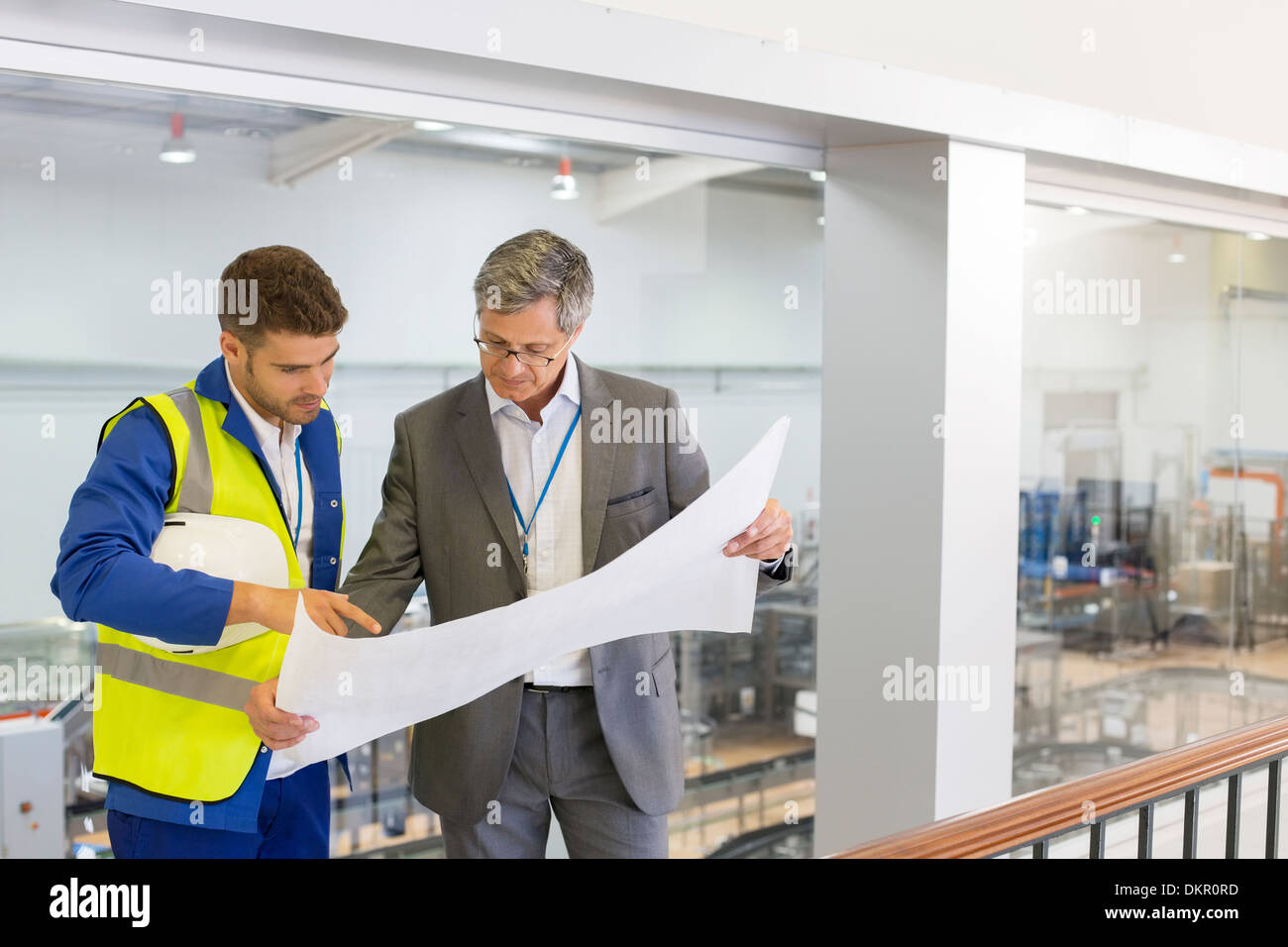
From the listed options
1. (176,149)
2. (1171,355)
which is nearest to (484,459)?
(176,149)

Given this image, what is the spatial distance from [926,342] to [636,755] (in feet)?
4.43

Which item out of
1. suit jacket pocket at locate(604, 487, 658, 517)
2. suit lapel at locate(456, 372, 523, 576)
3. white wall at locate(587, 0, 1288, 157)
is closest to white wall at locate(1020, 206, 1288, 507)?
white wall at locate(587, 0, 1288, 157)

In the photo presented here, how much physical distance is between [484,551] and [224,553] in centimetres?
41

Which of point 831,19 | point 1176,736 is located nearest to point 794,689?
point 1176,736

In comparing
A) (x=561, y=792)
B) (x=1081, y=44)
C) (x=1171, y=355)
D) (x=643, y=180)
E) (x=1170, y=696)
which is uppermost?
(x=1081, y=44)

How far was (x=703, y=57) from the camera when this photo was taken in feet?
7.57

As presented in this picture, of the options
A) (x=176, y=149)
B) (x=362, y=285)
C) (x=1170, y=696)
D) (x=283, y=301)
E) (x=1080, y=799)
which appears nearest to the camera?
(x=1080, y=799)

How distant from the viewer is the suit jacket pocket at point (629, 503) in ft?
6.27

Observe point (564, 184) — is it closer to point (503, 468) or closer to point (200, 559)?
point (503, 468)

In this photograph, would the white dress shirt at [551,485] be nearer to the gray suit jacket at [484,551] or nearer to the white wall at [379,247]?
the gray suit jacket at [484,551]

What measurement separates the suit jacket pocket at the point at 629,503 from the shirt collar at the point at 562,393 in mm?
181

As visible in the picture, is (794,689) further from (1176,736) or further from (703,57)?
(703,57)

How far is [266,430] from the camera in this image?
1782 mm

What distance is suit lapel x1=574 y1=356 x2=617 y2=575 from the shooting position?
6.22 feet
